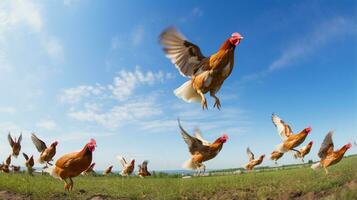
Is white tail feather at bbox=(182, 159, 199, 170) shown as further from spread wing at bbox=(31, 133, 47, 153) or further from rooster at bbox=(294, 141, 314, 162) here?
rooster at bbox=(294, 141, 314, 162)

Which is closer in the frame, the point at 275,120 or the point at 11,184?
the point at 11,184

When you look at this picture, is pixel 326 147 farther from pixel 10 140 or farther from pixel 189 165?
pixel 10 140

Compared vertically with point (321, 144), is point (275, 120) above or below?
above

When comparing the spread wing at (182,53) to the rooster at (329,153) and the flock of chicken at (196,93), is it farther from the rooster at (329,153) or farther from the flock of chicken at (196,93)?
the rooster at (329,153)

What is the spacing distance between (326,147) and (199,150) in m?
8.39

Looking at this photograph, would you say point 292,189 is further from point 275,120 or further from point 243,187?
point 275,120

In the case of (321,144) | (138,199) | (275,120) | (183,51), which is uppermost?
(275,120)

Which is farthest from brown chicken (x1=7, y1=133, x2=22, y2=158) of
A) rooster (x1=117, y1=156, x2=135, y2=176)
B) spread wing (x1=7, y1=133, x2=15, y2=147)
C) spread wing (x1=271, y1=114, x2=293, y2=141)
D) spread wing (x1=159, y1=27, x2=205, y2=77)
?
spread wing (x1=159, y1=27, x2=205, y2=77)

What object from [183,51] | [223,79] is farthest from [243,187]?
[223,79]

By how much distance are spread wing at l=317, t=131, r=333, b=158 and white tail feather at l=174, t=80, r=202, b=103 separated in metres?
12.3

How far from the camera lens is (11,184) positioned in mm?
16156

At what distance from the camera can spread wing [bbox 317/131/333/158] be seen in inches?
607

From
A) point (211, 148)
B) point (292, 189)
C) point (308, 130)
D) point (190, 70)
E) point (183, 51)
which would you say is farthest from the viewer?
→ point (292, 189)

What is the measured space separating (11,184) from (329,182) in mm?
13141
